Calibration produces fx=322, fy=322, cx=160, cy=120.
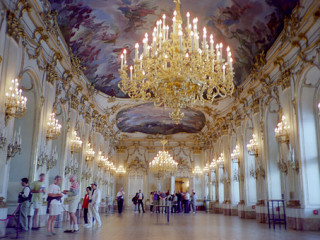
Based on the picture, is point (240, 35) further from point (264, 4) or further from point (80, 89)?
point (80, 89)

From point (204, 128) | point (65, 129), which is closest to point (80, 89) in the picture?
point (65, 129)

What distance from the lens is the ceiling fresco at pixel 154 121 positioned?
23.6m

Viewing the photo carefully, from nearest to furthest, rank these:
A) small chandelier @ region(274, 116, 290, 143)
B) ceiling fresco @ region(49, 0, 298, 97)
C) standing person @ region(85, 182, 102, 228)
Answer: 1. standing person @ region(85, 182, 102, 228)
2. small chandelier @ region(274, 116, 290, 143)
3. ceiling fresco @ region(49, 0, 298, 97)

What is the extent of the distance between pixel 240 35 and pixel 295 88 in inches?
144

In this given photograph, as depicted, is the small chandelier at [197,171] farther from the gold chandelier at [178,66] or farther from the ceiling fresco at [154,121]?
the gold chandelier at [178,66]

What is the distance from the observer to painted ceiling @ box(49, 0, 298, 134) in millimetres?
11570

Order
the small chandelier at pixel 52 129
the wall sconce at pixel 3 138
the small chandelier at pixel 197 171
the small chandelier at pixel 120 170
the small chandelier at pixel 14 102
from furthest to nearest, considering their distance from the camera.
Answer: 1. the small chandelier at pixel 197 171
2. the small chandelier at pixel 120 170
3. the small chandelier at pixel 52 129
4. the small chandelier at pixel 14 102
5. the wall sconce at pixel 3 138

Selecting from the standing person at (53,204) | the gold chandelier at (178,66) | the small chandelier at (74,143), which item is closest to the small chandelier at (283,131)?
the gold chandelier at (178,66)

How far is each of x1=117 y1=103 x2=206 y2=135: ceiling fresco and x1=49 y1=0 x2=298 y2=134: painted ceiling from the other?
792 cm

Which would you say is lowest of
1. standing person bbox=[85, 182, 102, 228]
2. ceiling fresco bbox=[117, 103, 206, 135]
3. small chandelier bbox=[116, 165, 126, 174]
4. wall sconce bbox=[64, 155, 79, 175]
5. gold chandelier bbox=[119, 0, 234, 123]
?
standing person bbox=[85, 182, 102, 228]

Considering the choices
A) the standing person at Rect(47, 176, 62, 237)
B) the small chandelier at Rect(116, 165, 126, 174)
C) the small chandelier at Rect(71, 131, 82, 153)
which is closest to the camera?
A: the standing person at Rect(47, 176, 62, 237)

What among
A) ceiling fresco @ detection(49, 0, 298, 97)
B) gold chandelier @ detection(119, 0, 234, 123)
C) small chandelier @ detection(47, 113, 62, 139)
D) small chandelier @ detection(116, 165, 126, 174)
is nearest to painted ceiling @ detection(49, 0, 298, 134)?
ceiling fresco @ detection(49, 0, 298, 97)

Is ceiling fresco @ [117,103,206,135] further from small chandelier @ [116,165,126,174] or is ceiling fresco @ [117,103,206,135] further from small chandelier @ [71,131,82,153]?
small chandelier @ [71,131,82,153]

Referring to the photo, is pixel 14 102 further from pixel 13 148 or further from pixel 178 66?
pixel 178 66
